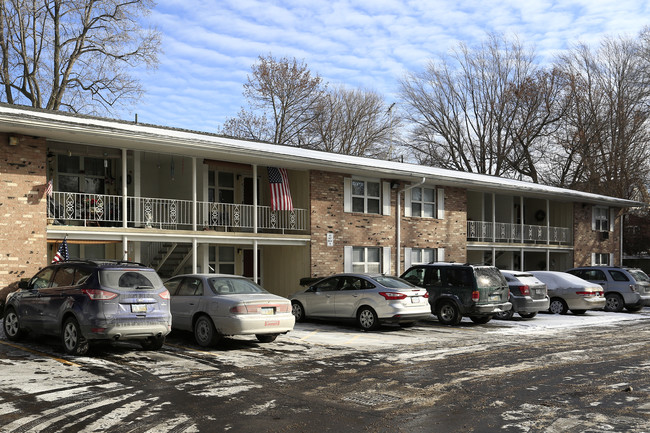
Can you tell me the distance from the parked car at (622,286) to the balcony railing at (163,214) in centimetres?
1039

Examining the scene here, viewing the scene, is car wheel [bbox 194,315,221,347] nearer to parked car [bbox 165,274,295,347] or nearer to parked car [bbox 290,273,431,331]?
parked car [bbox 165,274,295,347]

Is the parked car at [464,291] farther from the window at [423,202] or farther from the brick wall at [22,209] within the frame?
the brick wall at [22,209]

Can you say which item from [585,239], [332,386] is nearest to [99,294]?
[332,386]

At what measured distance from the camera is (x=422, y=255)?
26.4 meters

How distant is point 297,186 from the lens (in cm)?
2311

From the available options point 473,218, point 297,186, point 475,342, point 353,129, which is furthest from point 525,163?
point 475,342

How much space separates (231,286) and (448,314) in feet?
22.4

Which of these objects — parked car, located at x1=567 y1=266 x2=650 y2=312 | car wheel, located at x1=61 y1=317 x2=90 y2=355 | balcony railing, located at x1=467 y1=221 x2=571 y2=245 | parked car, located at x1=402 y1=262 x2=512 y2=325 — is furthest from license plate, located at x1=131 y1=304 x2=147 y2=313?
balcony railing, located at x1=467 y1=221 x2=571 y2=245

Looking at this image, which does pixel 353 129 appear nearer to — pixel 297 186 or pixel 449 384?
pixel 297 186

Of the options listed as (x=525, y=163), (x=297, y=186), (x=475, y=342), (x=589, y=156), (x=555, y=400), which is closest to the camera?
(x=555, y=400)

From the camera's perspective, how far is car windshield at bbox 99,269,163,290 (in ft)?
36.6

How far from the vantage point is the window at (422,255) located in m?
26.0

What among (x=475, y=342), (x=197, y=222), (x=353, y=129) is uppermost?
(x=353, y=129)

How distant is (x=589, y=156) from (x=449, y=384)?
41.2 metres
